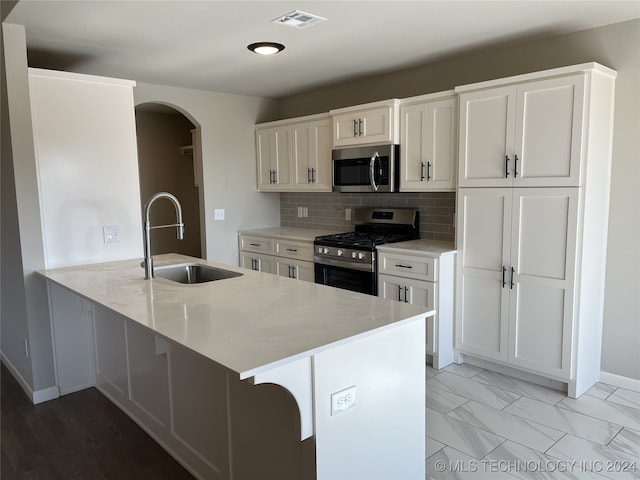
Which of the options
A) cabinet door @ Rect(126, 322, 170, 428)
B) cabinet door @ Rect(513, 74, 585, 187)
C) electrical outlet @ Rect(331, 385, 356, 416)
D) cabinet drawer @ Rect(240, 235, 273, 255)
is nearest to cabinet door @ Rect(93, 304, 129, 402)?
cabinet door @ Rect(126, 322, 170, 428)

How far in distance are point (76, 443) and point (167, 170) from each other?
469 cm

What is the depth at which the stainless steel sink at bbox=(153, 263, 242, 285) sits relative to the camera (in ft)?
9.97

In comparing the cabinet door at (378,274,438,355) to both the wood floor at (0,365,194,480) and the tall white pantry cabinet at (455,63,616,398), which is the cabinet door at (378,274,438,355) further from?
the wood floor at (0,365,194,480)

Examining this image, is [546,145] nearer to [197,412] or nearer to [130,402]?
[197,412]

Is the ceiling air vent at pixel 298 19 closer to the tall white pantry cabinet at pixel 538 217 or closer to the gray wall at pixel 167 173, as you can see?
the tall white pantry cabinet at pixel 538 217

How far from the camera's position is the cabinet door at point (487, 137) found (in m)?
3.15

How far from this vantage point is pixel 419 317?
188cm

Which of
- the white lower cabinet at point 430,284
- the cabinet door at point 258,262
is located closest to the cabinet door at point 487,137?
the white lower cabinet at point 430,284

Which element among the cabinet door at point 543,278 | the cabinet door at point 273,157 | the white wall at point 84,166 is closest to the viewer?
the cabinet door at point 543,278

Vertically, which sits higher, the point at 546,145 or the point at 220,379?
the point at 546,145

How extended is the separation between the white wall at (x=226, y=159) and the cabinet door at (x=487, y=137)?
8.49 ft

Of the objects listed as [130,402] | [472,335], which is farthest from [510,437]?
[130,402]

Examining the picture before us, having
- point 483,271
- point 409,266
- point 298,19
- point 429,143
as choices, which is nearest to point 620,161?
point 483,271

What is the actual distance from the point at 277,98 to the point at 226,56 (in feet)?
6.18
